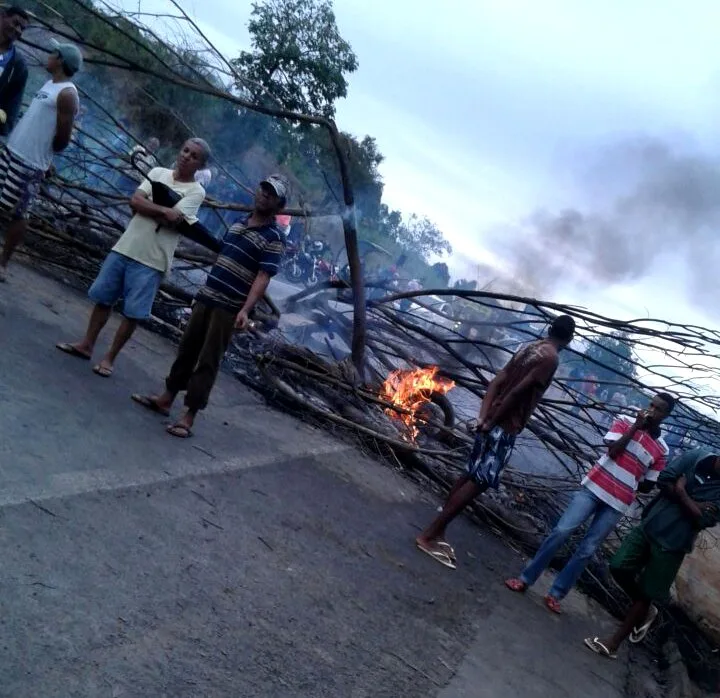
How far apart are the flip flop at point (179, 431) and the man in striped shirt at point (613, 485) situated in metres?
2.61

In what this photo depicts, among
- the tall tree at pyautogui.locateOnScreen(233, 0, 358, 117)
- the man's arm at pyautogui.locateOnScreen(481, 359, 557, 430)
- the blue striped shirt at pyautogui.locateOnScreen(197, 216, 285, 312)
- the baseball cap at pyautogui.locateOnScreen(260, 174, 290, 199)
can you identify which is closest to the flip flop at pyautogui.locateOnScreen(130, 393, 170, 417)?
the blue striped shirt at pyautogui.locateOnScreen(197, 216, 285, 312)

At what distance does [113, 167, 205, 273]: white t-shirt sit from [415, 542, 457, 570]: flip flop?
2.66 metres

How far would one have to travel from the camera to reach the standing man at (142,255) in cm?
448

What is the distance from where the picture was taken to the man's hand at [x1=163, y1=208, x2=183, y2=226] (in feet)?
14.4

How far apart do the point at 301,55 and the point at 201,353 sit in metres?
14.9

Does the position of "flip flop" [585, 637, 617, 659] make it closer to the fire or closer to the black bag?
the fire

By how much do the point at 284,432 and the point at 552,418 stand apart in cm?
286

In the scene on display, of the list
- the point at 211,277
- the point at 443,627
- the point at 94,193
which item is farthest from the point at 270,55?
the point at 443,627

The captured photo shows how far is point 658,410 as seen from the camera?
16.0 feet

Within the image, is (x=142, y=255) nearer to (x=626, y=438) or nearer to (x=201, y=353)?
(x=201, y=353)

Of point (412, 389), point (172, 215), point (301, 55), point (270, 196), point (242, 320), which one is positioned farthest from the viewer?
point (301, 55)

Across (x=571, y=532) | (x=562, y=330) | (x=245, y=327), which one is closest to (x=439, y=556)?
(x=571, y=532)

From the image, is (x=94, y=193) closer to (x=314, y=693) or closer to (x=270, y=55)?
(x=314, y=693)

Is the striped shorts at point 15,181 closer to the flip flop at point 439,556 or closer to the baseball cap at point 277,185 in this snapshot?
the baseball cap at point 277,185
